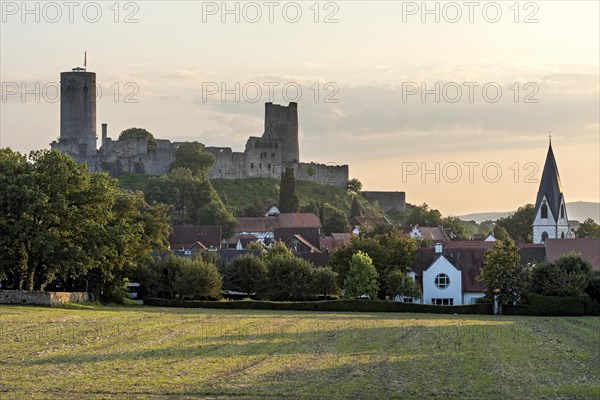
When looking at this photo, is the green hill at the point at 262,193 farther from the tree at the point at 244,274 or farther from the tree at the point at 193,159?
the tree at the point at 244,274

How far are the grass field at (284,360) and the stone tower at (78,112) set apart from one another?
108771 millimetres

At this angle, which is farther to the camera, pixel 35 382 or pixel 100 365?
pixel 100 365

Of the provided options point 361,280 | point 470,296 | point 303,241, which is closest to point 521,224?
point 303,241

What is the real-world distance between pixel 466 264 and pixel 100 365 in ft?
194

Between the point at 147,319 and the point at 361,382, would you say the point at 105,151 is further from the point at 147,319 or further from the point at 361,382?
the point at 361,382

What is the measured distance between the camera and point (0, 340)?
3406 centimetres

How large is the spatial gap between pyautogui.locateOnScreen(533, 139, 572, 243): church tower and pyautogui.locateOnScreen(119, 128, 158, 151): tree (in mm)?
66829

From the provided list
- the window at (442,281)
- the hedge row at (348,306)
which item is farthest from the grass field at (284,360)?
the window at (442,281)

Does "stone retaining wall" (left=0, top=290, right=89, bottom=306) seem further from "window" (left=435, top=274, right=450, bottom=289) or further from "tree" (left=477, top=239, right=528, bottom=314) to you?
"window" (left=435, top=274, right=450, bottom=289)

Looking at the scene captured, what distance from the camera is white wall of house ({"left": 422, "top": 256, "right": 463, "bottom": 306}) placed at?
8244 centimetres

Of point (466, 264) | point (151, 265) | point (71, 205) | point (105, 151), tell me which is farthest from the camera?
point (105, 151)

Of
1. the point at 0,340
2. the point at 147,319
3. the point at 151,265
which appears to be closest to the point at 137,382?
the point at 0,340

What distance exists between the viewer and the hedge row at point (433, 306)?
219 ft

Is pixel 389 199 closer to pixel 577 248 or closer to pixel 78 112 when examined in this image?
pixel 78 112
